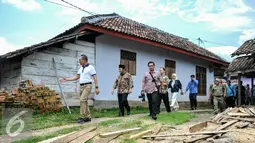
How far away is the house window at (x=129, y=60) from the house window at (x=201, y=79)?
6100mm

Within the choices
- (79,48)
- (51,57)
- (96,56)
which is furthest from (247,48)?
(51,57)

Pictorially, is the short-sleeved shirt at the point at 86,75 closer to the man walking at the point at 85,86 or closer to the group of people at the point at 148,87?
the man walking at the point at 85,86

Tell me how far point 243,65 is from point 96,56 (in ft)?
24.5

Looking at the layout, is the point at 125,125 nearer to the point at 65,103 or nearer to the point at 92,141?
the point at 92,141

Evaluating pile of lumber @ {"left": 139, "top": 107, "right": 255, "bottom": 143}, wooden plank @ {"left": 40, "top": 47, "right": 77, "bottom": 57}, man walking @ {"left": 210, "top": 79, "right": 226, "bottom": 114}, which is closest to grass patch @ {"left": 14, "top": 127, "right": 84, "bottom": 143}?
pile of lumber @ {"left": 139, "top": 107, "right": 255, "bottom": 143}

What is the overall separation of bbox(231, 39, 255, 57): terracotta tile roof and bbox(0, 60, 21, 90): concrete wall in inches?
394

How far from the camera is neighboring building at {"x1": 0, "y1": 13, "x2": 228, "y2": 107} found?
10.1m

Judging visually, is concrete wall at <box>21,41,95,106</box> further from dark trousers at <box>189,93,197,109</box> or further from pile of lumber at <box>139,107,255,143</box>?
pile of lumber at <box>139,107,255,143</box>

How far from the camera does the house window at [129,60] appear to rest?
13.1 m

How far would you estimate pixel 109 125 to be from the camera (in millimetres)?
6828

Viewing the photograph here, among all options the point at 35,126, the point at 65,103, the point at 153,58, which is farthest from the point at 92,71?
the point at 153,58

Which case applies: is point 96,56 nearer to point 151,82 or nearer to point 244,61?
point 151,82

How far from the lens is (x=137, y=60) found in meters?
13.8

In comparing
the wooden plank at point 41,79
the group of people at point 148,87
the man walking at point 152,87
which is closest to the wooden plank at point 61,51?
the wooden plank at point 41,79
